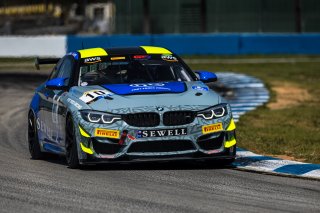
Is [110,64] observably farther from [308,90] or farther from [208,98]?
[308,90]

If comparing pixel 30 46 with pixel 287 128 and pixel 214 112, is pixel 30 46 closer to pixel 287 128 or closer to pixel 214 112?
pixel 287 128

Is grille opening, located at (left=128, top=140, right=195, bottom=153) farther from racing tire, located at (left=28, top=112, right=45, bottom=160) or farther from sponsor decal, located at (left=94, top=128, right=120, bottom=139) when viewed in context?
racing tire, located at (left=28, top=112, right=45, bottom=160)

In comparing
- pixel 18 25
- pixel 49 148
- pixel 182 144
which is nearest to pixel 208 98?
pixel 182 144

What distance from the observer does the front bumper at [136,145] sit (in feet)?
32.7

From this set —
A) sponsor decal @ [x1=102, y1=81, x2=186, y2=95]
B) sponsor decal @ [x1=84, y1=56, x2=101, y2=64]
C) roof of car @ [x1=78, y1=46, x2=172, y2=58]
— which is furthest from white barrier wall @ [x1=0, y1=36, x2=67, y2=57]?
sponsor decal @ [x1=102, y1=81, x2=186, y2=95]

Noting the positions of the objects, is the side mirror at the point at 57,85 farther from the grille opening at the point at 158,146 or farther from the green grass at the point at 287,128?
the green grass at the point at 287,128

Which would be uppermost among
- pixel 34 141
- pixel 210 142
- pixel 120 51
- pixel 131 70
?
pixel 120 51

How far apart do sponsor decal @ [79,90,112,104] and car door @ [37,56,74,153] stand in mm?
361

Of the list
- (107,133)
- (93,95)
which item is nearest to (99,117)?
(107,133)

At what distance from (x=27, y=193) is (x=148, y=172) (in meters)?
1.79

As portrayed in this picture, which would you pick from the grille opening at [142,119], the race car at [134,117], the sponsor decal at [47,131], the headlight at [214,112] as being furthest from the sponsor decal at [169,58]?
the grille opening at [142,119]

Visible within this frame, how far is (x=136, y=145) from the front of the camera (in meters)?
9.99

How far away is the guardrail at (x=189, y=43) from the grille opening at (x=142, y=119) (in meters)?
28.7

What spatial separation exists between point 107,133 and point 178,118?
2.46ft
